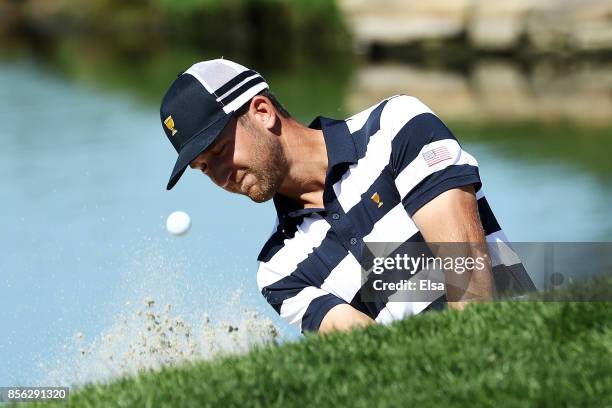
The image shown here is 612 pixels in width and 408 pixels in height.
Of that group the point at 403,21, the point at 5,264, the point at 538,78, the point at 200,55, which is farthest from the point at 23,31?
the point at 5,264

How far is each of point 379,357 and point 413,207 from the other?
65 cm

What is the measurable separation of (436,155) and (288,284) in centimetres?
88

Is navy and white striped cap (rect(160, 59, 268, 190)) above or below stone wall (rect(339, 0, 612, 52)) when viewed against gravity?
below

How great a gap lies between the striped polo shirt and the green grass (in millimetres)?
406

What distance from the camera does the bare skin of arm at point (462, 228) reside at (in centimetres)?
413

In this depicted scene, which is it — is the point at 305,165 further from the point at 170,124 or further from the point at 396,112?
the point at 170,124

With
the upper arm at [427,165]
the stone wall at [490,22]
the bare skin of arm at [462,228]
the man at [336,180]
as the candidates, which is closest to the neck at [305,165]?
the man at [336,180]

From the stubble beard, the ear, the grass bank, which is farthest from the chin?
the grass bank

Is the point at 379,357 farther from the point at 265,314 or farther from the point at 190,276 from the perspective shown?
the point at 190,276

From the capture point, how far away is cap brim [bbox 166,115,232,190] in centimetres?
430

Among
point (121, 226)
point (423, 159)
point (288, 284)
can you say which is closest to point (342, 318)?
point (288, 284)

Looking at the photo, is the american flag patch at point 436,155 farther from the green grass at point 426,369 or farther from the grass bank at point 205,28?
the grass bank at point 205,28

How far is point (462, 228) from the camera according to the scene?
4121 millimetres

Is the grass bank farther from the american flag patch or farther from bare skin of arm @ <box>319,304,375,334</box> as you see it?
the american flag patch
